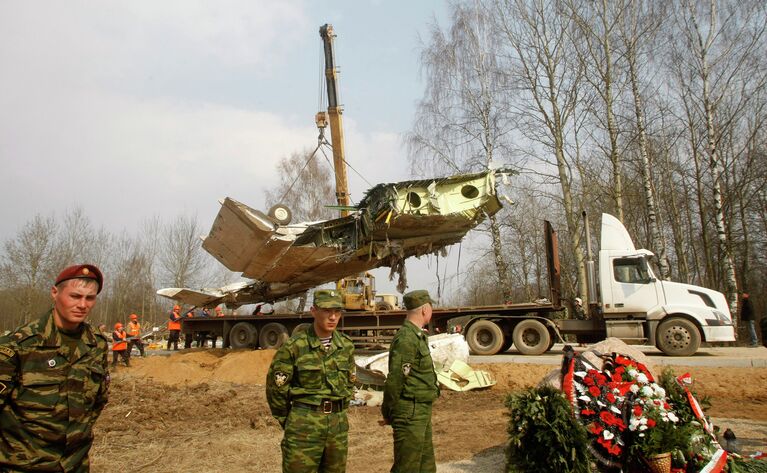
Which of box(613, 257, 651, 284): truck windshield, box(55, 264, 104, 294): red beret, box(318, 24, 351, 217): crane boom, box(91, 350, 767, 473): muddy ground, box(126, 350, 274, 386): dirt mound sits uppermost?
box(318, 24, 351, 217): crane boom

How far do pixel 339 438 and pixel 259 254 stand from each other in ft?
30.8

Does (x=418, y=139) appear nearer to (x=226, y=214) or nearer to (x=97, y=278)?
(x=226, y=214)

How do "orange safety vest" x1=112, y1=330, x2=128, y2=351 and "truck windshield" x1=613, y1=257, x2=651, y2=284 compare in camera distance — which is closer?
"truck windshield" x1=613, y1=257, x2=651, y2=284

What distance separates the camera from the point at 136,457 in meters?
5.96

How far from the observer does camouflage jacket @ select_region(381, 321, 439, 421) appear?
3889 millimetres

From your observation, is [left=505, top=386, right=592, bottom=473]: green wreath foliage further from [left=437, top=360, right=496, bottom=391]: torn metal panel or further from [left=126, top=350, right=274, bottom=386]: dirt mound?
[left=126, top=350, right=274, bottom=386]: dirt mound

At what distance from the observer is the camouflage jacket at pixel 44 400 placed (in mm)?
2326

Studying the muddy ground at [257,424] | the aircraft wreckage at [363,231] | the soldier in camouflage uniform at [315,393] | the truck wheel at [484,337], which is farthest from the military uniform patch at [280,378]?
the truck wheel at [484,337]

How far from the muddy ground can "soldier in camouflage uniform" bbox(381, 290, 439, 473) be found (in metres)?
1.34

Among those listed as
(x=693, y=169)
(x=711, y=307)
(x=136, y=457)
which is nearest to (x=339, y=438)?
(x=136, y=457)

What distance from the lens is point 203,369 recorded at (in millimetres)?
12820

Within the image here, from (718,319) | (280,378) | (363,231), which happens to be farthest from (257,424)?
(718,319)

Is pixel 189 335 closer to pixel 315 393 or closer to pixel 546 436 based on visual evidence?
pixel 315 393

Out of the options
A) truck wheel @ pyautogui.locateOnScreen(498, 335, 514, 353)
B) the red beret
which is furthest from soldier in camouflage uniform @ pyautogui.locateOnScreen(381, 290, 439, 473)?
truck wheel @ pyautogui.locateOnScreen(498, 335, 514, 353)
